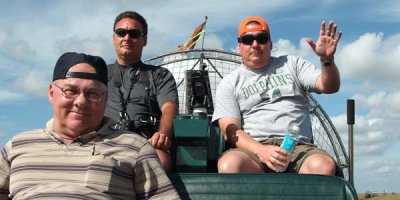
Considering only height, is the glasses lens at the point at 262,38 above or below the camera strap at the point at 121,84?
above

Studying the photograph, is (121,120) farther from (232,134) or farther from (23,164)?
(23,164)

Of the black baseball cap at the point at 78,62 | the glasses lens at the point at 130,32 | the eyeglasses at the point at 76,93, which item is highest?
the glasses lens at the point at 130,32

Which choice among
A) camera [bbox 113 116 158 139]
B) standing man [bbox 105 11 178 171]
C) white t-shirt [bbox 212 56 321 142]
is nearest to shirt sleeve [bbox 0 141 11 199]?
camera [bbox 113 116 158 139]

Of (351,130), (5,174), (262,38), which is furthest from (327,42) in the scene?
(5,174)

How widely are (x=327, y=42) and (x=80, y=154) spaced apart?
1.82m

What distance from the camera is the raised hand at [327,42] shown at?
370cm

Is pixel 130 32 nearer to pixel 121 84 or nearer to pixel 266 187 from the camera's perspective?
pixel 121 84

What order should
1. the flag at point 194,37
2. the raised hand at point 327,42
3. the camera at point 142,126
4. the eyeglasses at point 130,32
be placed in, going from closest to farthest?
the raised hand at point 327,42, the camera at point 142,126, the eyeglasses at point 130,32, the flag at point 194,37

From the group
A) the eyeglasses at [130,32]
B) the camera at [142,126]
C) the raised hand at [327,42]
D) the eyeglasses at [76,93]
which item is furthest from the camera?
the eyeglasses at [130,32]

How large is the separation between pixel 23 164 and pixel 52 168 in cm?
18

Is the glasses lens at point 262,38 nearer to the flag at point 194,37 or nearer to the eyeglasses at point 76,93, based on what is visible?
the eyeglasses at point 76,93

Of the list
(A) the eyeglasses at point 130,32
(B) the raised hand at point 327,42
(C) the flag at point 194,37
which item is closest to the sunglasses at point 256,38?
(B) the raised hand at point 327,42

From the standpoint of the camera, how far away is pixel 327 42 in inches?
146

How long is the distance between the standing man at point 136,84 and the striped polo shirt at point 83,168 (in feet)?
3.66
